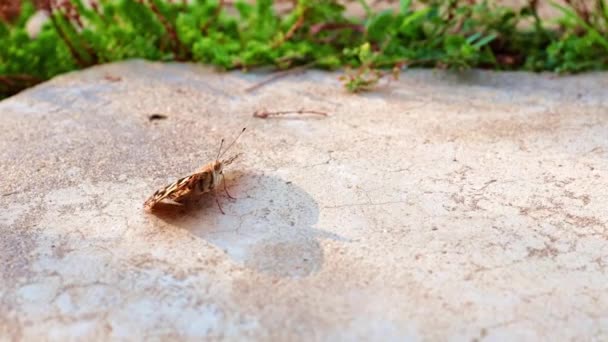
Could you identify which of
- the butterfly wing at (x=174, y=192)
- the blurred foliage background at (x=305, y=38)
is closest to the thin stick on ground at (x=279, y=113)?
the blurred foliage background at (x=305, y=38)

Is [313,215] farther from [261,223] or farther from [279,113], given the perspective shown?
[279,113]

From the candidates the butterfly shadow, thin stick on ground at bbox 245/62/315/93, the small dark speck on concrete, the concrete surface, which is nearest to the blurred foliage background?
thin stick on ground at bbox 245/62/315/93

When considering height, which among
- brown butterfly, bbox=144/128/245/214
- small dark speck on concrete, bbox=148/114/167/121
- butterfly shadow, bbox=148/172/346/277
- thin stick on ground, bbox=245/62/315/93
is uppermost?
brown butterfly, bbox=144/128/245/214

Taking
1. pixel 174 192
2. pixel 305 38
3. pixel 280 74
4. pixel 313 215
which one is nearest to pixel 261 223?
pixel 313 215

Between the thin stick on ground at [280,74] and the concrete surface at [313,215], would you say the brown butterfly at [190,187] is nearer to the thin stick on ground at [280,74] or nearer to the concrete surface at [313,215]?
the concrete surface at [313,215]

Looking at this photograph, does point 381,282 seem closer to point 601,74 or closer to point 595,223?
point 595,223

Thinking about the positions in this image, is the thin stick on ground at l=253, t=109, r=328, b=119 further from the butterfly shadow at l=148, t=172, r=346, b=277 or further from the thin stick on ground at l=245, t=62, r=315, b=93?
the butterfly shadow at l=148, t=172, r=346, b=277

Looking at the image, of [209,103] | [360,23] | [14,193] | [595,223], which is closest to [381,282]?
[595,223]
